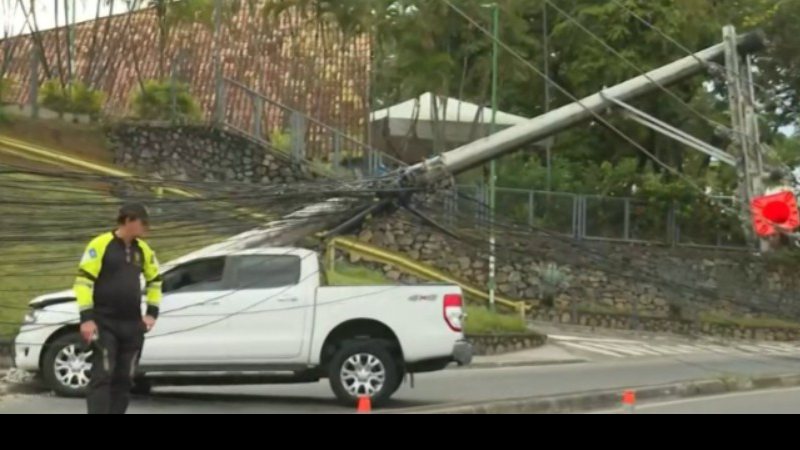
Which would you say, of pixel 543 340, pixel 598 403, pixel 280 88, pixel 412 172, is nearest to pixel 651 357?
pixel 543 340

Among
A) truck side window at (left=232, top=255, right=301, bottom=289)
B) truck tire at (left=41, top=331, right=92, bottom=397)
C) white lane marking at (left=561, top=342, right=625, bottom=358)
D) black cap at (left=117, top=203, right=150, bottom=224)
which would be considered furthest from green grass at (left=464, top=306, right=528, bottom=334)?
black cap at (left=117, top=203, right=150, bottom=224)

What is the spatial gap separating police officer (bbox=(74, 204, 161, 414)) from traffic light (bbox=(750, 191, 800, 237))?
8.66m

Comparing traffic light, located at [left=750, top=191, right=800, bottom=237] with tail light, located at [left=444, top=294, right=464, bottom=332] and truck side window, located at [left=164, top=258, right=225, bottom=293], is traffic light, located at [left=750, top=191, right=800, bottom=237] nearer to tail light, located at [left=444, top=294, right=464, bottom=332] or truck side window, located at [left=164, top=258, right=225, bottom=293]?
tail light, located at [left=444, top=294, right=464, bottom=332]

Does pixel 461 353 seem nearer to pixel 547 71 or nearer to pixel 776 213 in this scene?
pixel 776 213

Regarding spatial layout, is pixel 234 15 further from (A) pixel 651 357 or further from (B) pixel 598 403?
(B) pixel 598 403

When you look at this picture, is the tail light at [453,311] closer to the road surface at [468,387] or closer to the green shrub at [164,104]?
the road surface at [468,387]

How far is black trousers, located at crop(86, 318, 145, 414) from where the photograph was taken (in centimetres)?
949

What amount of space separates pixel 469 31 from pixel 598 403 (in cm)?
1799

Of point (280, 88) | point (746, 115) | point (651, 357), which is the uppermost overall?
point (280, 88)

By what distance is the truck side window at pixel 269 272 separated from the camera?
48.1 feet

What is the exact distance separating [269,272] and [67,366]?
2.45 meters

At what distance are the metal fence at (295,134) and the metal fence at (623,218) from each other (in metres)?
3.52

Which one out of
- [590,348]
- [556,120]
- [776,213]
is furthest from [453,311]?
[590,348]

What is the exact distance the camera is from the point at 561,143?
122 ft
